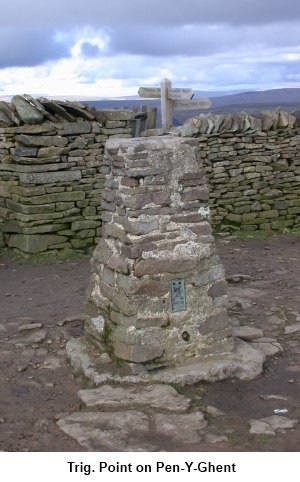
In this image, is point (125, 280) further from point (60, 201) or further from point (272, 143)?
point (272, 143)

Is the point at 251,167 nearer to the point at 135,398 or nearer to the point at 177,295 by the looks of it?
the point at 177,295

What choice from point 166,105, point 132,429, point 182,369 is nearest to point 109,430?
point 132,429

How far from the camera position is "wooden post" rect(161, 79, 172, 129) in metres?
10.1

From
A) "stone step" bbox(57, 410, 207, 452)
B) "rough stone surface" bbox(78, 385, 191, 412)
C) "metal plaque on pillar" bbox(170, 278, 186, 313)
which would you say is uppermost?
"metal plaque on pillar" bbox(170, 278, 186, 313)

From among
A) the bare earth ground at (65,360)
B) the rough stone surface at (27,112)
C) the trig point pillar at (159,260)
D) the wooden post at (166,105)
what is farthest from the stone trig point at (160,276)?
the wooden post at (166,105)

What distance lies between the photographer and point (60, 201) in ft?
29.7

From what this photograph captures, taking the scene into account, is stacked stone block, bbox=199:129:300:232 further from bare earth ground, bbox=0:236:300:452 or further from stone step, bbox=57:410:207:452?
stone step, bbox=57:410:207:452

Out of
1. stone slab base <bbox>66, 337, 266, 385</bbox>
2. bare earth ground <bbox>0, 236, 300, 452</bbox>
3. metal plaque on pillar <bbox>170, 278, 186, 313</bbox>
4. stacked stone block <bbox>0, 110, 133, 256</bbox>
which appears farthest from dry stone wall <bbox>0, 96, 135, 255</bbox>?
metal plaque on pillar <bbox>170, 278, 186, 313</bbox>

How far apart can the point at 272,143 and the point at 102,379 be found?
22.4 feet

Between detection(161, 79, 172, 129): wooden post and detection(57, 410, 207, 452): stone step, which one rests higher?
detection(161, 79, 172, 129): wooden post

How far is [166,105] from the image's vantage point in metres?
10.2

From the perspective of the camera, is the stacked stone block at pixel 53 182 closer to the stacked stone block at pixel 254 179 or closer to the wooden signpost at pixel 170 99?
the wooden signpost at pixel 170 99

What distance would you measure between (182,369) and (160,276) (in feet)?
2.55
